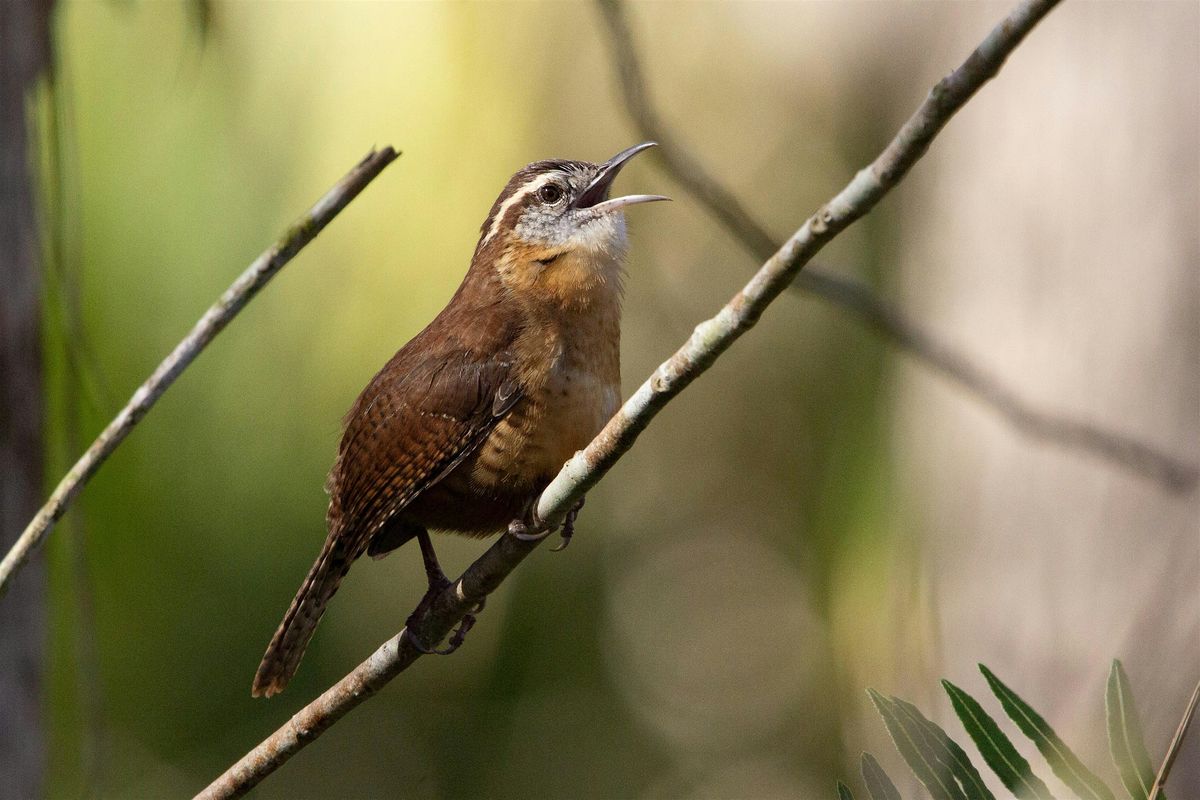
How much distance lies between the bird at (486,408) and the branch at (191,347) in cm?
86

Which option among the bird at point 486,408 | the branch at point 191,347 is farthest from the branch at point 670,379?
the branch at point 191,347

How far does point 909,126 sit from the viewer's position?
1320 millimetres

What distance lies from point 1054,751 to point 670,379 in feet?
2.14

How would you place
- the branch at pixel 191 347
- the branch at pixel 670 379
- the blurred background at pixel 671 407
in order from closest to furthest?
the branch at pixel 670 379 → the branch at pixel 191 347 → the blurred background at pixel 671 407

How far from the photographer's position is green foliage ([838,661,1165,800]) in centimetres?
133

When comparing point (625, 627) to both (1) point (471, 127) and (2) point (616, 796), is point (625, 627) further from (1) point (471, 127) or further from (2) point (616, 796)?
(1) point (471, 127)

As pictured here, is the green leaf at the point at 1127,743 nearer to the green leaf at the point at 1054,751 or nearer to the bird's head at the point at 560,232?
the green leaf at the point at 1054,751

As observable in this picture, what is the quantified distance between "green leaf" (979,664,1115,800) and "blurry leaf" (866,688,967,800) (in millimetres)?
105

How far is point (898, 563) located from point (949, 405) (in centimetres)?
177

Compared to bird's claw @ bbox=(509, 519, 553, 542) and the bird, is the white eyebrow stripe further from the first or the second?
bird's claw @ bbox=(509, 519, 553, 542)

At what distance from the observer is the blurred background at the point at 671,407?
3.44 meters

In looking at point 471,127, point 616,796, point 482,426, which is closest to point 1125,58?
point 482,426

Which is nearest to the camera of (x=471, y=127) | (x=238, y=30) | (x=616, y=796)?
(x=238, y=30)

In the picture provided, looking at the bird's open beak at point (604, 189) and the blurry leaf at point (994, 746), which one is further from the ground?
the bird's open beak at point (604, 189)
